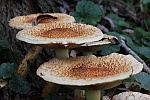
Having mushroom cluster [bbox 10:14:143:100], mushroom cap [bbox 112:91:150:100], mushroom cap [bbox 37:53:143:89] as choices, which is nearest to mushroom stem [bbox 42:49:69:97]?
mushroom cluster [bbox 10:14:143:100]

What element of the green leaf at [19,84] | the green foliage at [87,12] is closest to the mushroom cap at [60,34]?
the green leaf at [19,84]

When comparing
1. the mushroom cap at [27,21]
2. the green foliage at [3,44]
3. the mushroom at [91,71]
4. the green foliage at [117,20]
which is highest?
the mushroom cap at [27,21]

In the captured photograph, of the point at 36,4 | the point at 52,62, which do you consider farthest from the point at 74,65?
the point at 36,4

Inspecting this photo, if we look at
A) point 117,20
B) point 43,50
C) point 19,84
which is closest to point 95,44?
point 19,84

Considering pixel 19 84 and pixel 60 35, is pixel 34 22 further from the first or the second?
pixel 19 84

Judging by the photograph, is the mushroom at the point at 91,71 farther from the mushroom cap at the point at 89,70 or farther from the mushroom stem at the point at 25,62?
the mushroom stem at the point at 25,62

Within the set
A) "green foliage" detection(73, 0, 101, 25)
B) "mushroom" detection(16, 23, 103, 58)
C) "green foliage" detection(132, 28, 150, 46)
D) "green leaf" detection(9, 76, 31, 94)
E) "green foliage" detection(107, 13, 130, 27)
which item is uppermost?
"mushroom" detection(16, 23, 103, 58)

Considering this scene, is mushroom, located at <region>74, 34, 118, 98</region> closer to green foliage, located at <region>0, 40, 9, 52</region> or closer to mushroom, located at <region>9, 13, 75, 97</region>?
mushroom, located at <region>9, 13, 75, 97</region>
